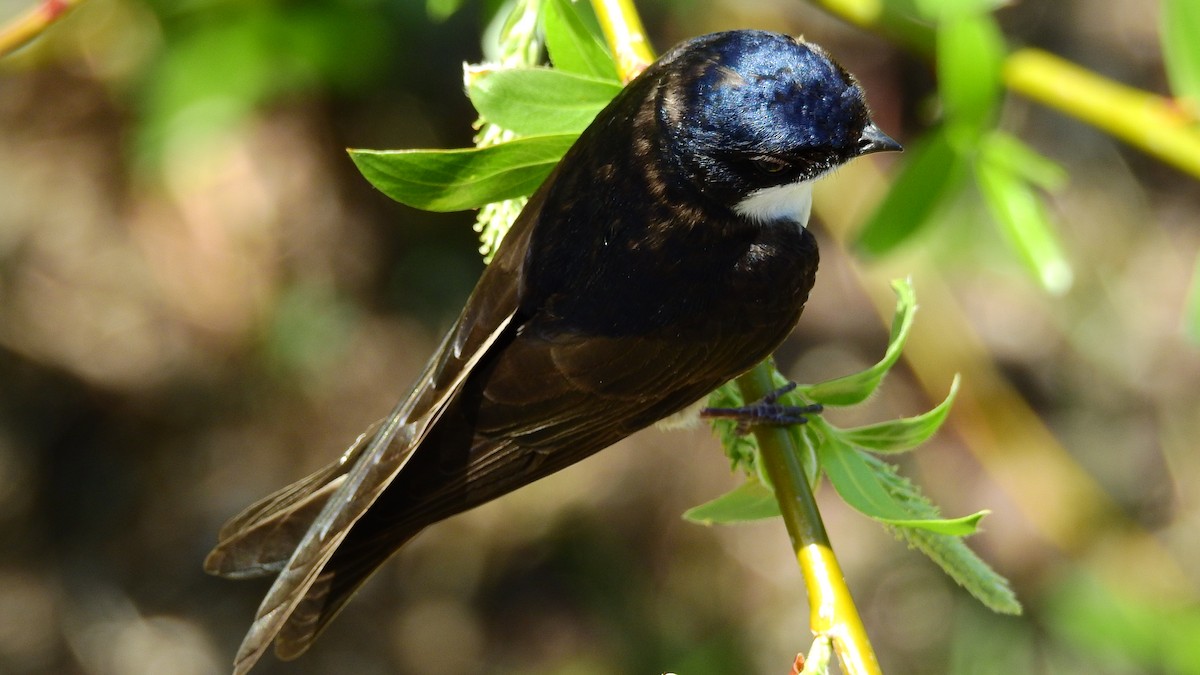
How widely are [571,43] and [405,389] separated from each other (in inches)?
91.3

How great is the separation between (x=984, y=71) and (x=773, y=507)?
68 cm

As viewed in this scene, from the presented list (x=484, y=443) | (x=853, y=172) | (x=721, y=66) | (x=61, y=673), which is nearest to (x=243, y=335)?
(x=61, y=673)

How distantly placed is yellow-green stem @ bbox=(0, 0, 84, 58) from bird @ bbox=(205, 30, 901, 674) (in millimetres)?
615

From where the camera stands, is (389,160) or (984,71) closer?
(389,160)

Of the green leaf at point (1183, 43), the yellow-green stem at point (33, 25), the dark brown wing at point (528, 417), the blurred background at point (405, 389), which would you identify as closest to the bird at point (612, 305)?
the dark brown wing at point (528, 417)

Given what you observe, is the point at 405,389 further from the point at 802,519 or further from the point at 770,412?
the point at 802,519

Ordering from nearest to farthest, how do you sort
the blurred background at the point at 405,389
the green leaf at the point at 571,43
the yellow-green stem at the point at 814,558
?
1. the yellow-green stem at the point at 814,558
2. the green leaf at the point at 571,43
3. the blurred background at the point at 405,389

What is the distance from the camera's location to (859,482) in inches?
49.2

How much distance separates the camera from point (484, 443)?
161 centimetres

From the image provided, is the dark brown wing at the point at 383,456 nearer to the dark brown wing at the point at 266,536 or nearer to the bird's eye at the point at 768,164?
the dark brown wing at the point at 266,536

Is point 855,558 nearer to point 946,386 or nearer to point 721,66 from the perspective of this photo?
point 946,386

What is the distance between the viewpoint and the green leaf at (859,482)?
1203 mm

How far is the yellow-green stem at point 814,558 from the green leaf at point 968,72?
0.56 meters

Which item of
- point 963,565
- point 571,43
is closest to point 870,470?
point 963,565
